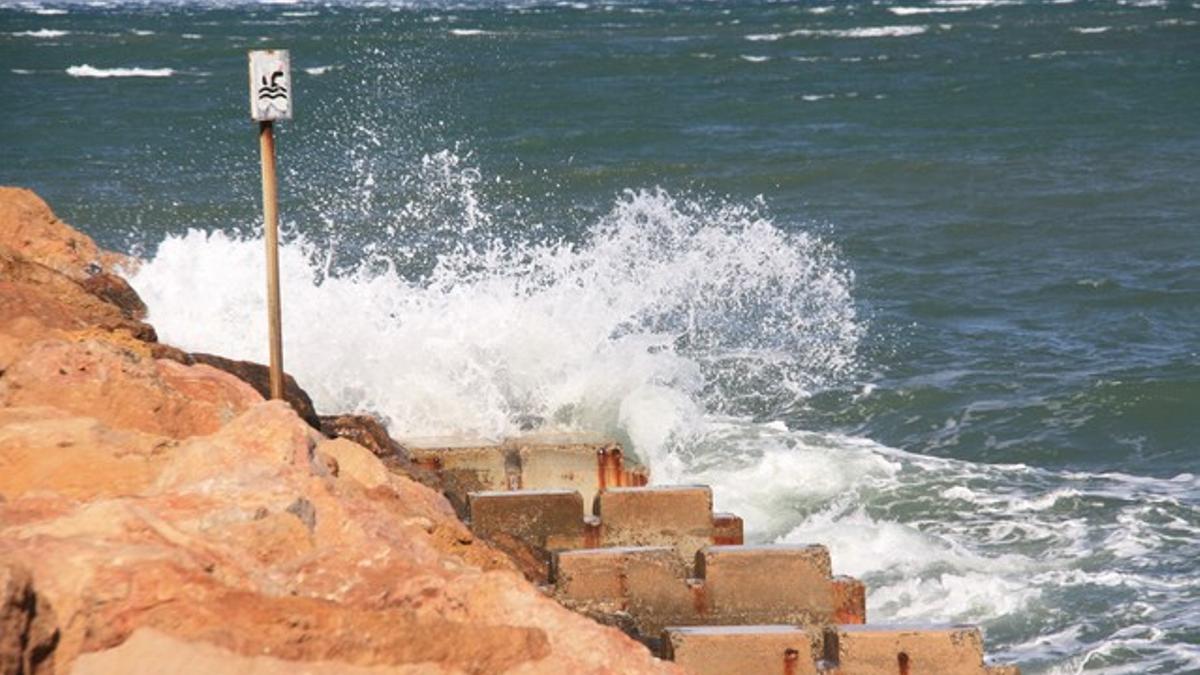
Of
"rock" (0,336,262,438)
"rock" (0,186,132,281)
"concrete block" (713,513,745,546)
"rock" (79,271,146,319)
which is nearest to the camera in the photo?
"rock" (0,336,262,438)

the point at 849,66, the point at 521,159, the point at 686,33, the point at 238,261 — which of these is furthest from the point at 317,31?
the point at 238,261

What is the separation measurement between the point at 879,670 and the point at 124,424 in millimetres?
2732

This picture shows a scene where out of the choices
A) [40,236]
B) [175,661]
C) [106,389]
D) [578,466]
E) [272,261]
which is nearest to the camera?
[175,661]

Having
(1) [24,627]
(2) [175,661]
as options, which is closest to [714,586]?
(2) [175,661]

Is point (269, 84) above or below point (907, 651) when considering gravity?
above

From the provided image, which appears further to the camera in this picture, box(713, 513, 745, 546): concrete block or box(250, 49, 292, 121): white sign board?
box(713, 513, 745, 546): concrete block

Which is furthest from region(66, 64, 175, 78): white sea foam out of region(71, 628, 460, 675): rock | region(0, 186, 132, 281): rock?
region(71, 628, 460, 675): rock

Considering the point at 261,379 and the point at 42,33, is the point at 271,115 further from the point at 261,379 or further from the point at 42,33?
the point at 42,33

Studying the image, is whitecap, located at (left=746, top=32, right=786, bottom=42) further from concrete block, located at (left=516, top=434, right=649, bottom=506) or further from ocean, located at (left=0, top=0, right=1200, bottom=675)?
concrete block, located at (left=516, top=434, right=649, bottom=506)

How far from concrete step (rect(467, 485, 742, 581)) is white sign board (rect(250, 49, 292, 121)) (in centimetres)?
181

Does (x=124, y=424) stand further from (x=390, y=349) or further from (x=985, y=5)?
(x=985, y=5)

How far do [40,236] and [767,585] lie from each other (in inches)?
204

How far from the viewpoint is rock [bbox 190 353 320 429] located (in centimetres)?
948

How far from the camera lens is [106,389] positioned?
291 inches
